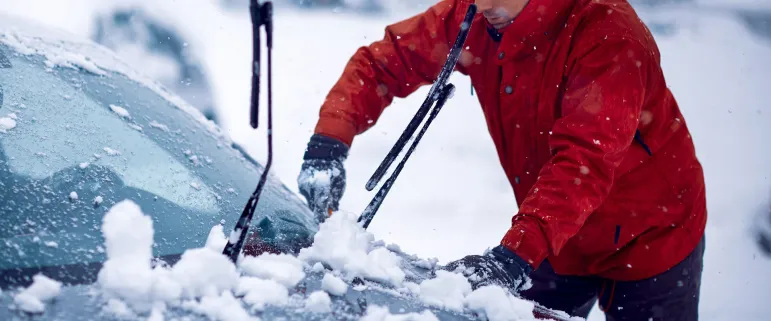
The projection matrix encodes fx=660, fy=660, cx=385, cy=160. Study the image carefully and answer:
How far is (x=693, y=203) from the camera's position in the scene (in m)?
2.26

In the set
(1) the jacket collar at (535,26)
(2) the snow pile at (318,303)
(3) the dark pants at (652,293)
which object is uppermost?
(1) the jacket collar at (535,26)

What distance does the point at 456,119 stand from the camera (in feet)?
31.7

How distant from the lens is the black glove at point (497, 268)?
1559 mm

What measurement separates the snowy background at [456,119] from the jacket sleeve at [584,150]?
3.45m

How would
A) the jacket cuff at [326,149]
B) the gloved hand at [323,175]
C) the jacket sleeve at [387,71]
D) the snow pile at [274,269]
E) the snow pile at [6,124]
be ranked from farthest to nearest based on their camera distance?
the jacket sleeve at [387,71] < the jacket cuff at [326,149] < the gloved hand at [323,175] < the snow pile at [6,124] < the snow pile at [274,269]

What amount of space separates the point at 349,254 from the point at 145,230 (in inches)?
16.9

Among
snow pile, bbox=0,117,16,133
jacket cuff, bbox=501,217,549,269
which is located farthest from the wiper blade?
snow pile, bbox=0,117,16,133

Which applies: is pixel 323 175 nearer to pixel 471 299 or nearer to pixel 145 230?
pixel 471 299

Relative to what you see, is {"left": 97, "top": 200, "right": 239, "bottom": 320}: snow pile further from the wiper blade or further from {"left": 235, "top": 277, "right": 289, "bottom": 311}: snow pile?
the wiper blade

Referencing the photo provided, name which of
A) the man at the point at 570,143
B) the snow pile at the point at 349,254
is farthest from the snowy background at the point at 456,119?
the snow pile at the point at 349,254

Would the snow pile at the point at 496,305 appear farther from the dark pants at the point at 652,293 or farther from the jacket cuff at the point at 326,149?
the dark pants at the point at 652,293

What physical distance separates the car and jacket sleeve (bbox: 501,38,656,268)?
8.4 inches

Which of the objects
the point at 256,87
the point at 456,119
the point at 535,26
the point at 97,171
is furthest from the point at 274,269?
the point at 456,119

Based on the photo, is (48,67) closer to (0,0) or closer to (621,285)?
(621,285)
